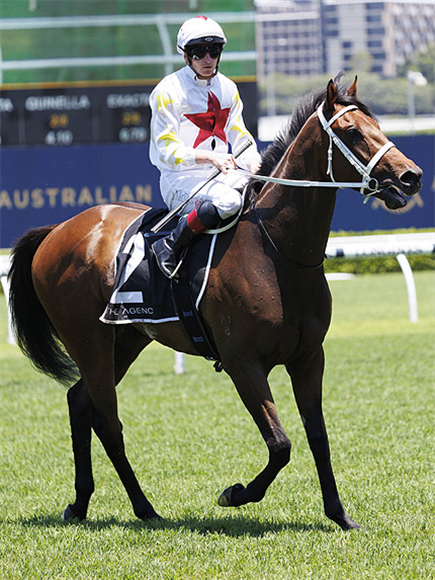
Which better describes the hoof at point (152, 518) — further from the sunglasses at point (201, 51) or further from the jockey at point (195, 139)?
the sunglasses at point (201, 51)

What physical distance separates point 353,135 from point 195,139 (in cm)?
82

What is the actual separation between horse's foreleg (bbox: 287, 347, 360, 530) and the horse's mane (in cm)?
71

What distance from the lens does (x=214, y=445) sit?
5539 millimetres

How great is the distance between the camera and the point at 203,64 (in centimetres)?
398

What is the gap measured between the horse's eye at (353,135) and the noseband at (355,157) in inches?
1.4

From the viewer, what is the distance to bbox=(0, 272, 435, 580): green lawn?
3.45 metres

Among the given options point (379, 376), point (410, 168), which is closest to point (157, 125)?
point (410, 168)

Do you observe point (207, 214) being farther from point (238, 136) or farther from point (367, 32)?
point (367, 32)

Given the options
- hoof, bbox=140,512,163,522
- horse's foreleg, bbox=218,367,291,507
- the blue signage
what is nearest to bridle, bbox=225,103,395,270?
horse's foreleg, bbox=218,367,291,507

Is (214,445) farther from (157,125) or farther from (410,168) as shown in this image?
(410,168)

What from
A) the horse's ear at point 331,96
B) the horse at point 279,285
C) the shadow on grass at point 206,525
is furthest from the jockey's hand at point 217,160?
the shadow on grass at point 206,525

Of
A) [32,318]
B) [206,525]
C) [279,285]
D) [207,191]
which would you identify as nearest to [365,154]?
[279,285]

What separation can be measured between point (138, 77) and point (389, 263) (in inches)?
259

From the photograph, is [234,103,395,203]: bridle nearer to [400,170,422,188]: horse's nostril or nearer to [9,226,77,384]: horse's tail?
[400,170,422,188]: horse's nostril
